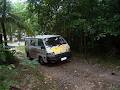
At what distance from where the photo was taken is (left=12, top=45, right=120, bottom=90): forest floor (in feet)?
34.8

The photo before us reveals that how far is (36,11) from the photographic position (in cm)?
1922

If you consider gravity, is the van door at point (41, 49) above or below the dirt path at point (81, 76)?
above

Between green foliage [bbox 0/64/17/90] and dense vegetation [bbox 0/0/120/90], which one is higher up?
dense vegetation [bbox 0/0/120/90]

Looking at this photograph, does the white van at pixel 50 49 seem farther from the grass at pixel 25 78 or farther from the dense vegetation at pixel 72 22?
the grass at pixel 25 78

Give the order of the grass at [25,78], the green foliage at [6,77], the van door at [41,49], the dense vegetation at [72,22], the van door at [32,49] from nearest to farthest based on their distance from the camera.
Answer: the green foliage at [6,77]
the grass at [25,78]
the dense vegetation at [72,22]
the van door at [41,49]
the van door at [32,49]

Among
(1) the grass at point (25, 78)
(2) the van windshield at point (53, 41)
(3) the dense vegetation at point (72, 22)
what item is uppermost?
(3) the dense vegetation at point (72, 22)

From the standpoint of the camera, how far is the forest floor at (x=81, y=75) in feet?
34.8

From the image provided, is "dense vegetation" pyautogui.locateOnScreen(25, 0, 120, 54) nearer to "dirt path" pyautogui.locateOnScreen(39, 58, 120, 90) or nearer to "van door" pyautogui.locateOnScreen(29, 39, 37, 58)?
"dirt path" pyautogui.locateOnScreen(39, 58, 120, 90)

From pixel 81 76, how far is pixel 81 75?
6.9 inches

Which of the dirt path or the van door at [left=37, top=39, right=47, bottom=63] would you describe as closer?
the dirt path

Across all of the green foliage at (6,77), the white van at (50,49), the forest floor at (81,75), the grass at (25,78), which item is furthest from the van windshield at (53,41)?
the green foliage at (6,77)

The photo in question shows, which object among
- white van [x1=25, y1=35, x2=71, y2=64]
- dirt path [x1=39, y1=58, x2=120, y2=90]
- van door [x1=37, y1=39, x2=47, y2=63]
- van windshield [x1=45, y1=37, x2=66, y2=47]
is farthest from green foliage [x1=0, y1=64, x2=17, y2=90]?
van windshield [x1=45, y1=37, x2=66, y2=47]

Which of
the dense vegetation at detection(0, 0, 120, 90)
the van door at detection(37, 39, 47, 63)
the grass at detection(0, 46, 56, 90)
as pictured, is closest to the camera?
the grass at detection(0, 46, 56, 90)

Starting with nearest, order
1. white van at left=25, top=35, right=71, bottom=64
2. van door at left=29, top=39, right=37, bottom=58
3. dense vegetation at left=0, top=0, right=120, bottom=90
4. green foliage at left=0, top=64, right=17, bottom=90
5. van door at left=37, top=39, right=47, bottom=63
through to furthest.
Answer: green foliage at left=0, top=64, right=17, bottom=90, dense vegetation at left=0, top=0, right=120, bottom=90, white van at left=25, top=35, right=71, bottom=64, van door at left=37, top=39, right=47, bottom=63, van door at left=29, top=39, right=37, bottom=58
